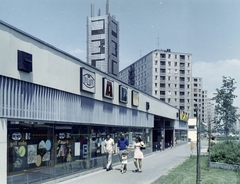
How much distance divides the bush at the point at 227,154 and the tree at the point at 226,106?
32.7 meters

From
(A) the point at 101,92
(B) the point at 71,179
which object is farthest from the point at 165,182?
(A) the point at 101,92

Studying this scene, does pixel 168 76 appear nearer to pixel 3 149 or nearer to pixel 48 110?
pixel 48 110

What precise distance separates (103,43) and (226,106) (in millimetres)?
22082

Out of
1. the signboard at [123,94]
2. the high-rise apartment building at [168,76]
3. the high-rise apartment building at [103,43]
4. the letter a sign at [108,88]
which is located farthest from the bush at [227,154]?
the high-rise apartment building at [168,76]

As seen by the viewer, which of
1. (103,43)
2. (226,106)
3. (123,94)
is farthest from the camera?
(226,106)

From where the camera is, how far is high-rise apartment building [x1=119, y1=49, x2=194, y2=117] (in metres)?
89.8

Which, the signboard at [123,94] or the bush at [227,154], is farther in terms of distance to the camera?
the signboard at [123,94]

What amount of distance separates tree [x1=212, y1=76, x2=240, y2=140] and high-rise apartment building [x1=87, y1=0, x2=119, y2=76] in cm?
1800

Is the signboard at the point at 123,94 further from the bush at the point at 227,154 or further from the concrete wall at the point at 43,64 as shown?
the bush at the point at 227,154

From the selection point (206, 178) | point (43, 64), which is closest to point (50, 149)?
point (43, 64)

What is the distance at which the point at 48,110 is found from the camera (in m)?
10.5

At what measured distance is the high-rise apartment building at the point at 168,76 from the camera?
295 feet

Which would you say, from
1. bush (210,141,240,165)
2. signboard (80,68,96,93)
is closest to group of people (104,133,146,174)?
signboard (80,68,96,93)

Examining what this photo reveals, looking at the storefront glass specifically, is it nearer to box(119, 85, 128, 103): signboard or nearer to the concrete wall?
the concrete wall
